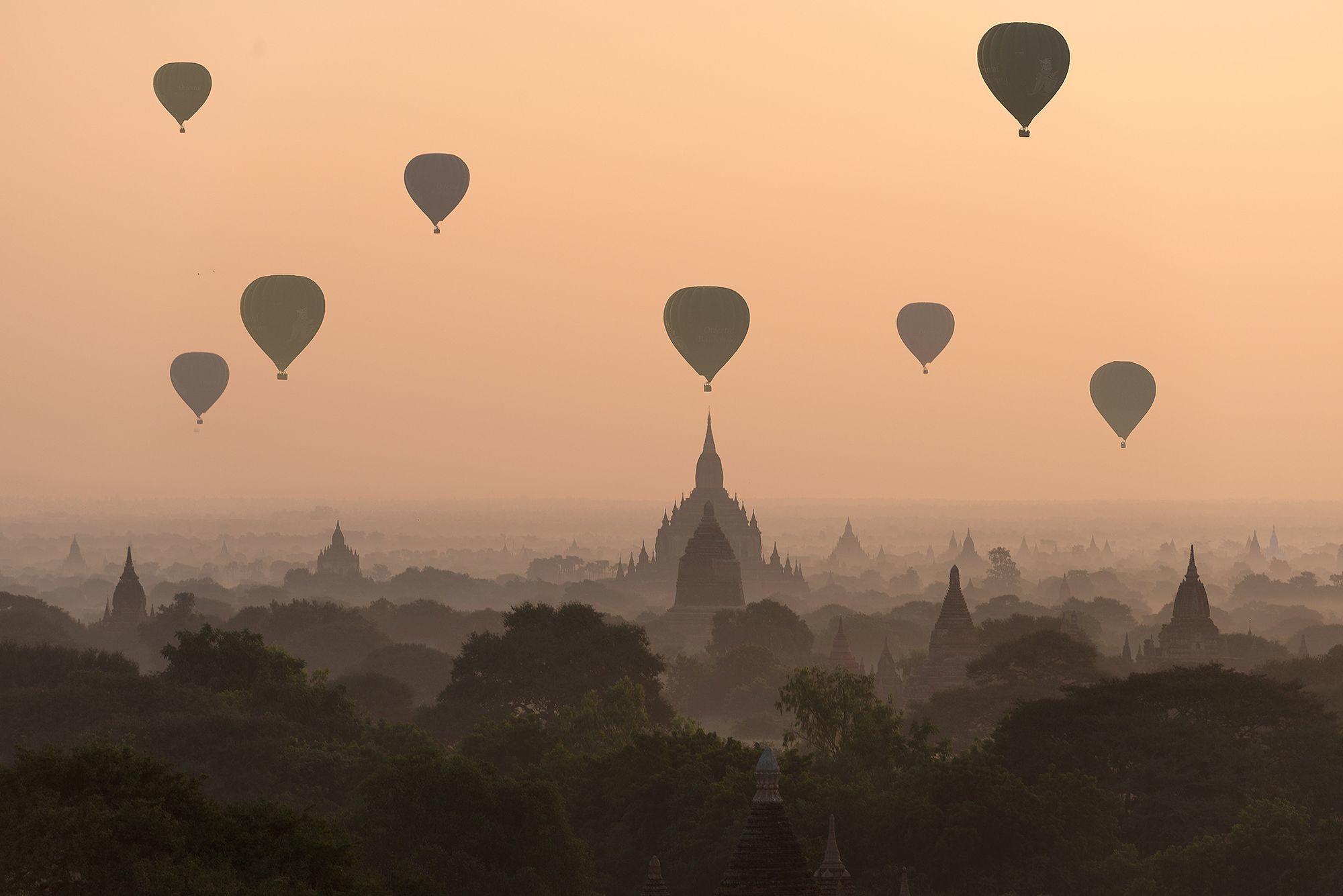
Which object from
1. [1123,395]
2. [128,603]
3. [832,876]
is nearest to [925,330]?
[1123,395]

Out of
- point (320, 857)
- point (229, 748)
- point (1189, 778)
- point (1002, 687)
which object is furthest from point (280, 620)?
point (320, 857)

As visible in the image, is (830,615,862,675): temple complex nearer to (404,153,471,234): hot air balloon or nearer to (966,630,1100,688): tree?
(966,630,1100,688): tree

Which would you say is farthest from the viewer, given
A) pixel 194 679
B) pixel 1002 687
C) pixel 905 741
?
pixel 1002 687

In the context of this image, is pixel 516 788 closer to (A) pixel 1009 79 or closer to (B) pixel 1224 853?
(B) pixel 1224 853

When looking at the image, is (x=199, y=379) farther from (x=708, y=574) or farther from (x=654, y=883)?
(x=654, y=883)

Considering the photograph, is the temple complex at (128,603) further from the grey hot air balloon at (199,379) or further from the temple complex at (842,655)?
the temple complex at (842,655)

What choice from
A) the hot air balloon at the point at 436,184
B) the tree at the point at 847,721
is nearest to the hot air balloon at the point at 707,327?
the hot air balloon at the point at 436,184
